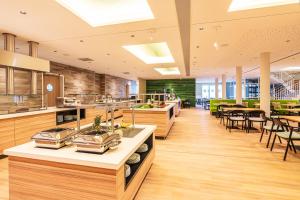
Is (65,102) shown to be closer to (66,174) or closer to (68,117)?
(68,117)

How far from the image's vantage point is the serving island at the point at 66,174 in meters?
1.37

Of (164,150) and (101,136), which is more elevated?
(101,136)

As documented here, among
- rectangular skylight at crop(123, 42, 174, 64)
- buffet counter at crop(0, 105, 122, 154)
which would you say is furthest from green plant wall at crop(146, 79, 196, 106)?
buffet counter at crop(0, 105, 122, 154)

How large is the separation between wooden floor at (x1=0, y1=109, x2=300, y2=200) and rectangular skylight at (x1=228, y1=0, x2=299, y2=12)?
297cm

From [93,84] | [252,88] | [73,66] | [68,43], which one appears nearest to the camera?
[68,43]

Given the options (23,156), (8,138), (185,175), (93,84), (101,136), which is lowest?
(185,175)

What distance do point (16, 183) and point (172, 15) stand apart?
3.51m

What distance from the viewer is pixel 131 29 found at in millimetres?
4008

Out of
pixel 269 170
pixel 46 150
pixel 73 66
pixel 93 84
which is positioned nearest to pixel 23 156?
pixel 46 150

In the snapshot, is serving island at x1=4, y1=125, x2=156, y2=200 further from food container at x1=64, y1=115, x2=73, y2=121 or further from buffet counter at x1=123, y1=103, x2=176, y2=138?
food container at x1=64, y1=115, x2=73, y2=121

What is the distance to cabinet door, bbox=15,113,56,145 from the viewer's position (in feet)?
12.0

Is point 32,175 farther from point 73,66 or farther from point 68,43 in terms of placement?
point 73,66

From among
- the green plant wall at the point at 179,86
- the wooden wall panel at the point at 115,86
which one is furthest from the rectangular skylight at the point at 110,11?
the green plant wall at the point at 179,86

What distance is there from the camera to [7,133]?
343 centimetres
